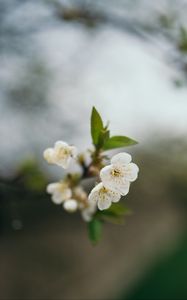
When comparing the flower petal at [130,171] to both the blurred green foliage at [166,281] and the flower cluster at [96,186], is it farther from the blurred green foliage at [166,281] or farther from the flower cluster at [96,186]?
the blurred green foliage at [166,281]

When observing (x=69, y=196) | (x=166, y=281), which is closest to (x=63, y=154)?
(x=69, y=196)

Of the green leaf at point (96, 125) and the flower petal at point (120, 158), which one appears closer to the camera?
the flower petal at point (120, 158)

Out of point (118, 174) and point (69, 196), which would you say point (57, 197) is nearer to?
point (69, 196)

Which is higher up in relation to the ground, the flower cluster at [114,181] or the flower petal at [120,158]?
the flower petal at [120,158]

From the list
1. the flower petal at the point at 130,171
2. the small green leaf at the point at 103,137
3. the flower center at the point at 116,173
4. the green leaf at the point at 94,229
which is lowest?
the flower center at the point at 116,173

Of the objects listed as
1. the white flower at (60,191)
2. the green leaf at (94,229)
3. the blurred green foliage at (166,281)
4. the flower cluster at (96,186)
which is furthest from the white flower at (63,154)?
the blurred green foliage at (166,281)

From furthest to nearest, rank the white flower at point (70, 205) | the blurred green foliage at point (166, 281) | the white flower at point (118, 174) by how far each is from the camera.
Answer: the blurred green foliage at point (166, 281) → the white flower at point (70, 205) → the white flower at point (118, 174)

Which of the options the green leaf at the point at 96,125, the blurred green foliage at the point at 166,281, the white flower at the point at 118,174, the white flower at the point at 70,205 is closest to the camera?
the white flower at the point at 118,174

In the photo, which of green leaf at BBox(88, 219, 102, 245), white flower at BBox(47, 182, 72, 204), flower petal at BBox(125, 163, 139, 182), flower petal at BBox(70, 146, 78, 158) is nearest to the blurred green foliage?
green leaf at BBox(88, 219, 102, 245)
